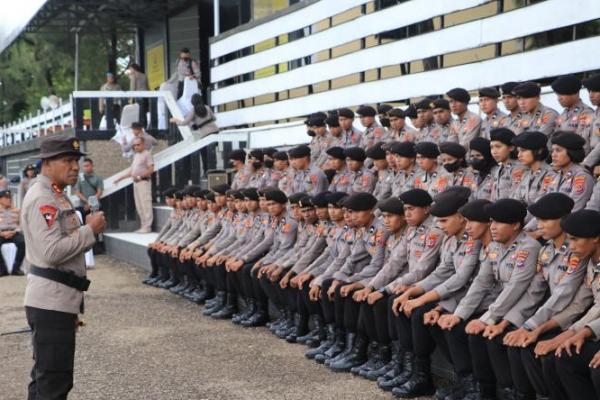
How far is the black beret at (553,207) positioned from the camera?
204 inches

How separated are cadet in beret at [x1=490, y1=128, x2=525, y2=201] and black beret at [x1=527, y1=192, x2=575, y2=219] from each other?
54.6 inches

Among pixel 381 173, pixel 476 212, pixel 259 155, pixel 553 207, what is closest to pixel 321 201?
pixel 381 173

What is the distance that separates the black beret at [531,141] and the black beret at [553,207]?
1.15 metres

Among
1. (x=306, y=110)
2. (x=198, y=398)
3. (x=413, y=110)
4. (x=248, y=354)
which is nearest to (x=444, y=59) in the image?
(x=413, y=110)

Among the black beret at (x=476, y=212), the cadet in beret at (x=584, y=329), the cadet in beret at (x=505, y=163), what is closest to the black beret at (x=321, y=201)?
the cadet in beret at (x=505, y=163)

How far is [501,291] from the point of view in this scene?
5.67 metres

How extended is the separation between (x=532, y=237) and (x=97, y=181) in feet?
36.5

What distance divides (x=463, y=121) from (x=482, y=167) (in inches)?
47.9

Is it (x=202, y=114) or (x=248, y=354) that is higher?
(x=202, y=114)

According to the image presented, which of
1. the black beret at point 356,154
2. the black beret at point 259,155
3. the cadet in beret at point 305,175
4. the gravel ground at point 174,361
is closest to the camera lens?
the gravel ground at point 174,361

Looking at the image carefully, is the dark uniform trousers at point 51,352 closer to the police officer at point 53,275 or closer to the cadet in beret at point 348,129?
the police officer at point 53,275

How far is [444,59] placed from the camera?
11.2 metres

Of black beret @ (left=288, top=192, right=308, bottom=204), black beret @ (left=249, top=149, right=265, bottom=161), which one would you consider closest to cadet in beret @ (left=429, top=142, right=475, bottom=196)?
black beret @ (left=288, top=192, right=308, bottom=204)

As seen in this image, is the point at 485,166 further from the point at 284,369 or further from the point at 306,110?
the point at 306,110
